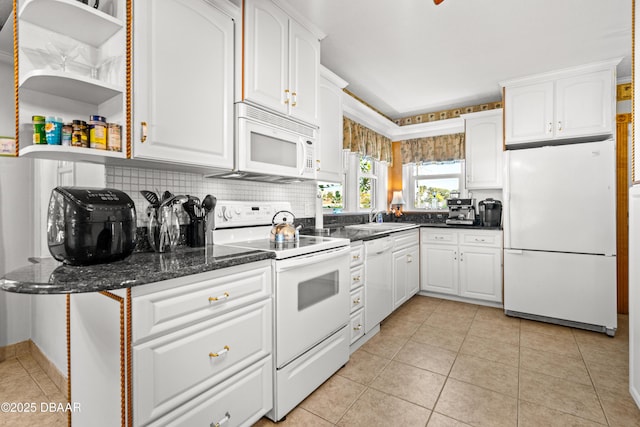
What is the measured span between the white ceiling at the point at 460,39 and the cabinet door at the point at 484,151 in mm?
430

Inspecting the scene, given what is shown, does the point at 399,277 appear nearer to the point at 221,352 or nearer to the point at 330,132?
the point at 330,132

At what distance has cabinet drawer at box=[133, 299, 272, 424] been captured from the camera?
109 centimetres

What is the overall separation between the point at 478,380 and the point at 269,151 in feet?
6.95

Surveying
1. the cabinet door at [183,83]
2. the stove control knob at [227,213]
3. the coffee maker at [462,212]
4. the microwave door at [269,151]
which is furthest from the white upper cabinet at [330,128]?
the coffee maker at [462,212]

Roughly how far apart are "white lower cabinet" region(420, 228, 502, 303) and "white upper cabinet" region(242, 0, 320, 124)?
2359 millimetres

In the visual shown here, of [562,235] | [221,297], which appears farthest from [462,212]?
[221,297]

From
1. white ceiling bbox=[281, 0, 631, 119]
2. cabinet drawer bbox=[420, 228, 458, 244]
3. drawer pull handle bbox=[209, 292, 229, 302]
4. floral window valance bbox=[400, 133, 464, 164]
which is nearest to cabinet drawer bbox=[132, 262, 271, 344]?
drawer pull handle bbox=[209, 292, 229, 302]

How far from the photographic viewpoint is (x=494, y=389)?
6.43ft

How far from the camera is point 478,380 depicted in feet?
6.75

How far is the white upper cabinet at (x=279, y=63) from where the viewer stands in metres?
1.85

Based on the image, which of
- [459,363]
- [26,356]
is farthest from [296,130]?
[26,356]

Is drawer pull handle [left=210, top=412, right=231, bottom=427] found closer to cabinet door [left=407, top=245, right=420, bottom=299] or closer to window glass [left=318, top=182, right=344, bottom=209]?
window glass [left=318, top=182, right=344, bottom=209]

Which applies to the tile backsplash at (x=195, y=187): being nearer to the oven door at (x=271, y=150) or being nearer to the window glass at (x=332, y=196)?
the oven door at (x=271, y=150)

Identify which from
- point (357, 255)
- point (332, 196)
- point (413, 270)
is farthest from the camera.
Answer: point (413, 270)
